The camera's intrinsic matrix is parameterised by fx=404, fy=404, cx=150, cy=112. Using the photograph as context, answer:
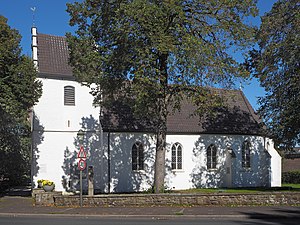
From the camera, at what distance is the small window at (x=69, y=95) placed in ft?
103

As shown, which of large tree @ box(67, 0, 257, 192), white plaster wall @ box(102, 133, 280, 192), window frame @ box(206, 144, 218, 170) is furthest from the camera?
window frame @ box(206, 144, 218, 170)

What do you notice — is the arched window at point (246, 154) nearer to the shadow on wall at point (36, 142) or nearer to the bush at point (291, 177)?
the bush at point (291, 177)

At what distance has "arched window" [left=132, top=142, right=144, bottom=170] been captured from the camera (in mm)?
32938

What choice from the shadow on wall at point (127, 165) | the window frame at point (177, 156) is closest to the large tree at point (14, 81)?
the shadow on wall at point (127, 165)

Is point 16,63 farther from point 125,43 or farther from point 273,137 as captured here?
point 273,137

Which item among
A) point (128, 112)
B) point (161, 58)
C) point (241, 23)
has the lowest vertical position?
point (128, 112)

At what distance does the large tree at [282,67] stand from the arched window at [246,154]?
955 centimetres

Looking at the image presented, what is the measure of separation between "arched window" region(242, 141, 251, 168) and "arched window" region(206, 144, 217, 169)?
9.77ft

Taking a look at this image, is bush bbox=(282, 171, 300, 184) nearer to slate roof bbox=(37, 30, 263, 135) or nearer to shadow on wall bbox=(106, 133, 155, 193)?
slate roof bbox=(37, 30, 263, 135)

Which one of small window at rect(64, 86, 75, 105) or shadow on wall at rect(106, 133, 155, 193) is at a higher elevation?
small window at rect(64, 86, 75, 105)

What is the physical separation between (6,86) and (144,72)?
803cm

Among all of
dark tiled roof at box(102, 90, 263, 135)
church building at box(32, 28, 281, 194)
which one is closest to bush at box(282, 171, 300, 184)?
church building at box(32, 28, 281, 194)

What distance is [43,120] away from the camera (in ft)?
99.9

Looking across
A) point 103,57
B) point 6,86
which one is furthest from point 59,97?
point 103,57
